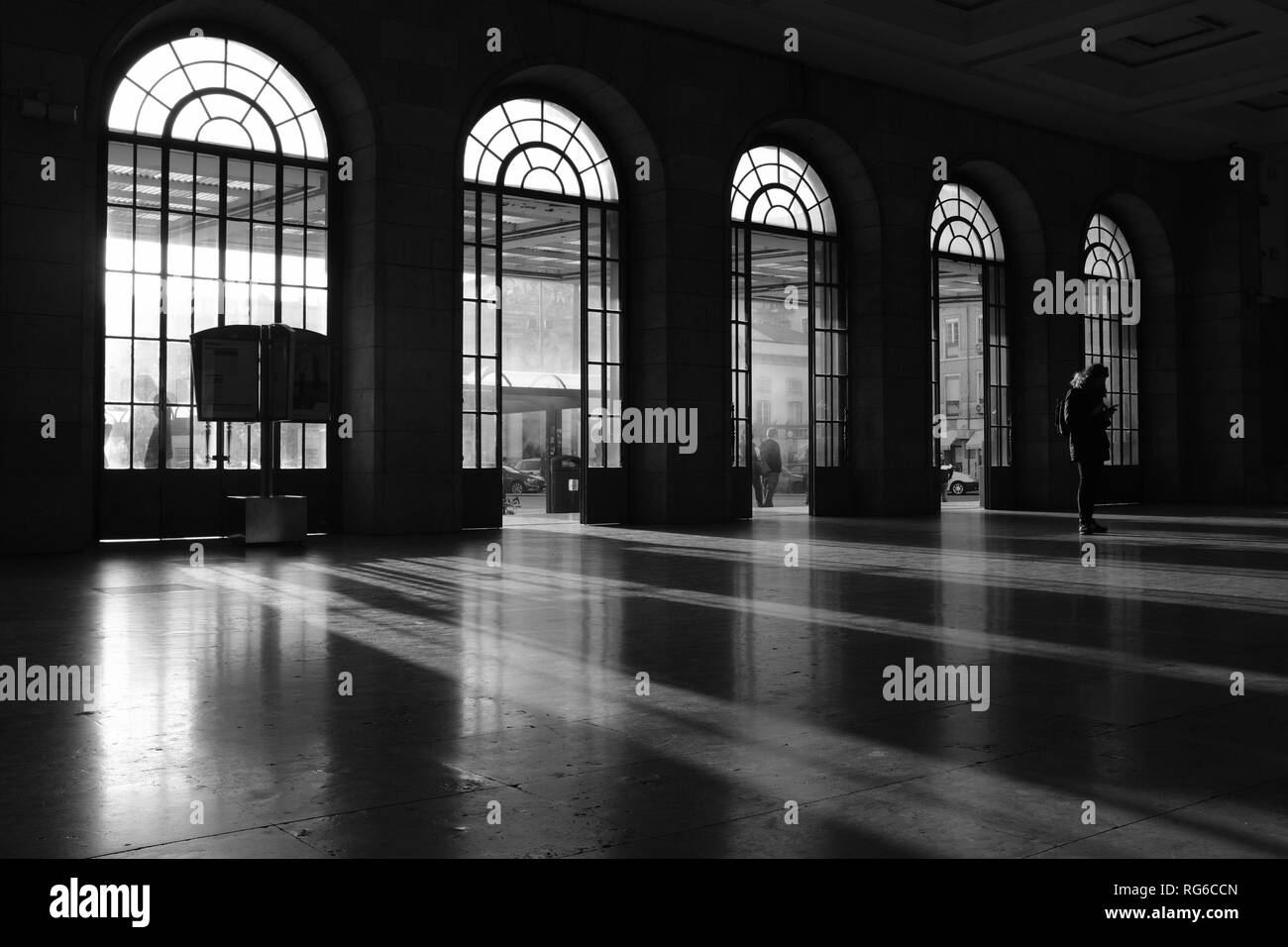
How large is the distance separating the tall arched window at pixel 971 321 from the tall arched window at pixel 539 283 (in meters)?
7.21

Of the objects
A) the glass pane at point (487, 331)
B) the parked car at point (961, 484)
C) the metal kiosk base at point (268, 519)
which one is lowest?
the metal kiosk base at point (268, 519)

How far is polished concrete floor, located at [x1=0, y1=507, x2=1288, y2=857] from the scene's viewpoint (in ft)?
10.4

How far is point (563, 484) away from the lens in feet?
74.3

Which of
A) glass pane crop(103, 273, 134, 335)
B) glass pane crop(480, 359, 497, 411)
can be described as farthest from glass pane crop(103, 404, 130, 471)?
glass pane crop(480, 359, 497, 411)

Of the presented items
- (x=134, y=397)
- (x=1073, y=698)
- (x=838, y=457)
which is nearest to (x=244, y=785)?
(x=1073, y=698)

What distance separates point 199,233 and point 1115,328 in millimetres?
19566

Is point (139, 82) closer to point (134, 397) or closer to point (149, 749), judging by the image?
point (134, 397)

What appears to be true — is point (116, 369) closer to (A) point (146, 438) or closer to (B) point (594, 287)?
(A) point (146, 438)

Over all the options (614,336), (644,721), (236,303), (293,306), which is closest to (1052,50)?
(614,336)

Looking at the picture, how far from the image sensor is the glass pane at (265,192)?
15.4 m

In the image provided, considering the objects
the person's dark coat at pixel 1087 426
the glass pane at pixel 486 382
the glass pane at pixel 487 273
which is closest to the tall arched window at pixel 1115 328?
the person's dark coat at pixel 1087 426

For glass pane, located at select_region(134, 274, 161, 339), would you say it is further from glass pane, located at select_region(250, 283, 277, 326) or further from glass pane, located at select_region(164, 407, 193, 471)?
glass pane, located at select_region(250, 283, 277, 326)

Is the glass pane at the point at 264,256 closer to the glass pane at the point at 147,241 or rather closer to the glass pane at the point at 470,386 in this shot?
the glass pane at the point at 147,241

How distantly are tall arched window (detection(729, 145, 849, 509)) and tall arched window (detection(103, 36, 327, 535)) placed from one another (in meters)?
7.05
